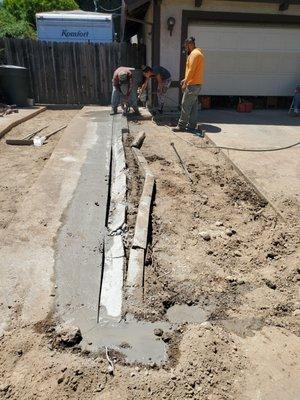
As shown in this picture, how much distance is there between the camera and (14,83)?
11.1 meters

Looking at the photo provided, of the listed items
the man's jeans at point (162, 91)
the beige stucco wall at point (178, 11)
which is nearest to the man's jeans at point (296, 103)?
the beige stucco wall at point (178, 11)

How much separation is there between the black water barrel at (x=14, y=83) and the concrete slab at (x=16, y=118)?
65 cm

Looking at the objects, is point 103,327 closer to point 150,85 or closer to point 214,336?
point 214,336

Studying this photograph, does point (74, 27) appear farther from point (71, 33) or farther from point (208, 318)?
point (208, 318)

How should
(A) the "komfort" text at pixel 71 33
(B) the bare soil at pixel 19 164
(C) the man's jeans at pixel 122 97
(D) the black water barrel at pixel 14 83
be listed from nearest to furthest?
(B) the bare soil at pixel 19 164 < (C) the man's jeans at pixel 122 97 < (D) the black water barrel at pixel 14 83 < (A) the "komfort" text at pixel 71 33

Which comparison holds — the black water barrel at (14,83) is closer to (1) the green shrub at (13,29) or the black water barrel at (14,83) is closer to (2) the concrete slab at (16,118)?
(2) the concrete slab at (16,118)

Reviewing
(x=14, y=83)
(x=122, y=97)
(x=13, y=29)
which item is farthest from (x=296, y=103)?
(x=13, y=29)

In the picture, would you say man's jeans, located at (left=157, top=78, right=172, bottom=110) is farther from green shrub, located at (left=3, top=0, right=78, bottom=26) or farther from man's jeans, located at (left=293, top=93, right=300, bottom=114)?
green shrub, located at (left=3, top=0, right=78, bottom=26)

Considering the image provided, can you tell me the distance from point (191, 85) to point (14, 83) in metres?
6.02

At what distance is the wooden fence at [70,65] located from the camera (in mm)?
12023

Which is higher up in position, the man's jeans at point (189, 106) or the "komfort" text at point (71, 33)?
the "komfort" text at point (71, 33)

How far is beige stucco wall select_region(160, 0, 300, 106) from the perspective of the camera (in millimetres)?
9891

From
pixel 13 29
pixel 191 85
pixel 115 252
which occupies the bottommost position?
pixel 115 252

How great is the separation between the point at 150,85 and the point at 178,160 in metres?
5.21
